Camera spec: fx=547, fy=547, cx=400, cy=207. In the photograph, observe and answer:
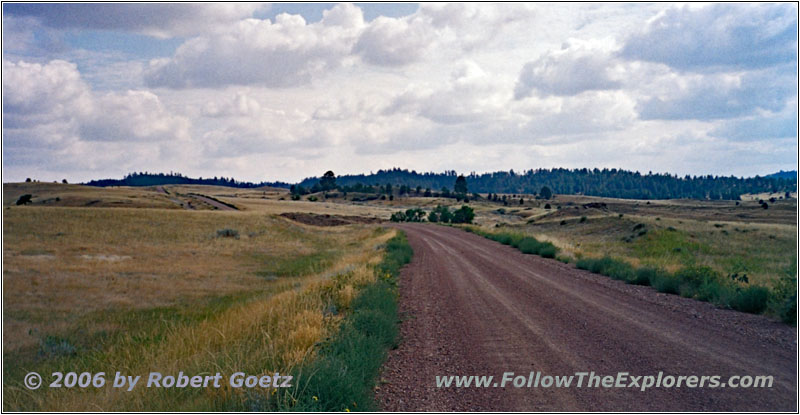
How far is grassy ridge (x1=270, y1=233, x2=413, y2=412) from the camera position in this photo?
224 inches

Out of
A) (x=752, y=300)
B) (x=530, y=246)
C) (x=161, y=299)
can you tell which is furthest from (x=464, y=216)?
(x=752, y=300)

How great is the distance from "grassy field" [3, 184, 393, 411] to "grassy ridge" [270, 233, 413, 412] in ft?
0.99

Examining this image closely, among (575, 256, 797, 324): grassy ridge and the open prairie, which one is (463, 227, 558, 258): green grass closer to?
the open prairie

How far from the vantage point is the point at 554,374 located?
23.5ft

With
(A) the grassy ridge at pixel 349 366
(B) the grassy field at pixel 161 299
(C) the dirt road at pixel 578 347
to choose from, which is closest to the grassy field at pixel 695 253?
(C) the dirt road at pixel 578 347

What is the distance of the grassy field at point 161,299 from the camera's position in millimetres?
7402

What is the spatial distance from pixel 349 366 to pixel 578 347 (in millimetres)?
3803

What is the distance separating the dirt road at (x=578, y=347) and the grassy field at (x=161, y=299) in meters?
1.61

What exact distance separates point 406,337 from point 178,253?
34259 millimetres

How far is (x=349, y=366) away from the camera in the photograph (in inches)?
269

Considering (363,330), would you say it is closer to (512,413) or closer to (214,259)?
(512,413)

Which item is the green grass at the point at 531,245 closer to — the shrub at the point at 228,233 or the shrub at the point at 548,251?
the shrub at the point at 548,251

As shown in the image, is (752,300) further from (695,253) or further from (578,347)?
(695,253)

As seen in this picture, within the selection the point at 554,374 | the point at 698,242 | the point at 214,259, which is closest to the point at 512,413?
the point at 554,374
